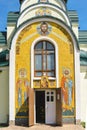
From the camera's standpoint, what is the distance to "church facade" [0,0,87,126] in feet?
52.6

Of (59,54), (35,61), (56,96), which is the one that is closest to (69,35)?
(59,54)

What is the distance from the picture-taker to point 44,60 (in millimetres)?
16562

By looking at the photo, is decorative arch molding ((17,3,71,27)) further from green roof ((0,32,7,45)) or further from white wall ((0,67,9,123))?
white wall ((0,67,9,123))

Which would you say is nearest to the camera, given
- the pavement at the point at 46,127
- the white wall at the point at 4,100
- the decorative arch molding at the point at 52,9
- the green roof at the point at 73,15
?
the pavement at the point at 46,127

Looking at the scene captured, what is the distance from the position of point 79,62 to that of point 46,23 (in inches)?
111

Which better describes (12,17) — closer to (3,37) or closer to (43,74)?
(3,37)

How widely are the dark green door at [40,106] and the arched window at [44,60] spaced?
1181mm

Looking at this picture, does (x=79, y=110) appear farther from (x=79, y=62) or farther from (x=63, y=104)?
(x=79, y=62)

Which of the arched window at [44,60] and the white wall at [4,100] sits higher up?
the arched window at [44,60]

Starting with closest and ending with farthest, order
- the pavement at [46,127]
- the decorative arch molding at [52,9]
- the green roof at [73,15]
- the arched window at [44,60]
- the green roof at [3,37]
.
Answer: the pavement at [46,127], the arched window at [44,60], the decorative arch molding at [52,9], the green roof at [3,37], the green roof at [73,15]

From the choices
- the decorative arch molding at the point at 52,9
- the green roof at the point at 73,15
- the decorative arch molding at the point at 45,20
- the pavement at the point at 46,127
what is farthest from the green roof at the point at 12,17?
the pavement at the point at 46,127

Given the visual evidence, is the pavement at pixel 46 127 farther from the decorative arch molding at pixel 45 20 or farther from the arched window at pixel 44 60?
the decorative arch molding at pixel 45 20

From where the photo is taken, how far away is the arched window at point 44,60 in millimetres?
16438

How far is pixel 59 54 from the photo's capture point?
16438 millimetres
